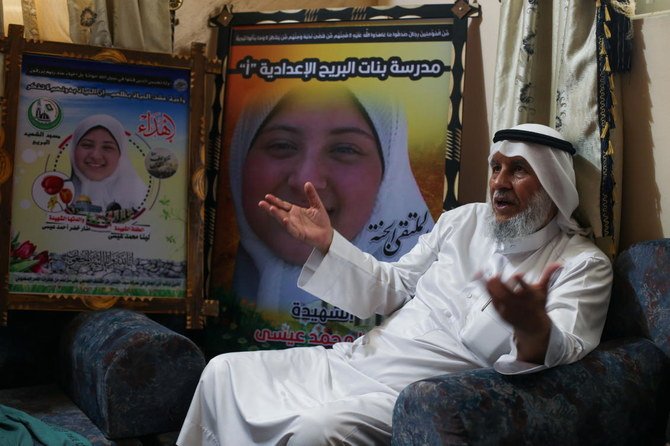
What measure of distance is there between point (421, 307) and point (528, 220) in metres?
0.45

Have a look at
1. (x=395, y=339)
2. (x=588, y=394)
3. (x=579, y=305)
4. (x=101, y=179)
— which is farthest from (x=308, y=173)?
(x=588, y=394)

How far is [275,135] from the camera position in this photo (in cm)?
343

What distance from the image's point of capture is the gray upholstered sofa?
2.48 m

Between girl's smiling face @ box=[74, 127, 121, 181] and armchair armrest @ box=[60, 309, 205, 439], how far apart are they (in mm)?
711

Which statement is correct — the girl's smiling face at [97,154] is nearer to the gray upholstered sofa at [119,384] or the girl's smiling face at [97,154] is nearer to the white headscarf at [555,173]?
the gray upholstered sofa at [119,384]

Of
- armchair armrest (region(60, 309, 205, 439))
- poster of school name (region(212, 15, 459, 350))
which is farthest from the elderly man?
poster of school name (region(212, 15, 459, 350))

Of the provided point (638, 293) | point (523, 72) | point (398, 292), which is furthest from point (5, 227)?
point (638, 293)

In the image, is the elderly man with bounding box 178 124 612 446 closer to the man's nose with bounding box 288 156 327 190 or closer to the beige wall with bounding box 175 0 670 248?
the beige wall with bounding box 175 0 670 248

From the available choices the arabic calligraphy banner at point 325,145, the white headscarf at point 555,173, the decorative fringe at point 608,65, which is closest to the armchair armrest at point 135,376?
the arabic calligraphy banner at point 325,145

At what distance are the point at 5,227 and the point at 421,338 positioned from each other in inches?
63.4

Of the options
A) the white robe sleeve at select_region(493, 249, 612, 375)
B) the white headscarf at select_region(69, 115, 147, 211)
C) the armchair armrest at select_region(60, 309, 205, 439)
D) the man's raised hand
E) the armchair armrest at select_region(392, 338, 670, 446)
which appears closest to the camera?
the armchair armrest at select_region(392, 338, 670, 446)

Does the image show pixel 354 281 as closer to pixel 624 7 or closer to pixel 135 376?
pixel 135 376

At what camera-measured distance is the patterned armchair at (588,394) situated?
→ 178cm

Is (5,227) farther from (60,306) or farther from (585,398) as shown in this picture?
(585,398)
